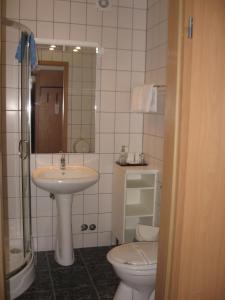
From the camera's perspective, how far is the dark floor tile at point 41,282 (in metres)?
2.50

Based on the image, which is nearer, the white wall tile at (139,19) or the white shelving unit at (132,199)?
the white shelving unit at (132,199)

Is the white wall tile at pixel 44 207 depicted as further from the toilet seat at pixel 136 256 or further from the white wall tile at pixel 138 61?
the white wall tile at pixel 138 61

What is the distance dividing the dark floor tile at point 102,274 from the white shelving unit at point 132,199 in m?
0.30

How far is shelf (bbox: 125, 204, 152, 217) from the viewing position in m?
2.95

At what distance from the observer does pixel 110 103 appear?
3.16m

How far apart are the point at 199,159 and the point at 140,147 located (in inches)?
75.0

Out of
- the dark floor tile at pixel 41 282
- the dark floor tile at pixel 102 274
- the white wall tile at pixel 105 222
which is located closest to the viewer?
the dark floor tile at pixel 41 282

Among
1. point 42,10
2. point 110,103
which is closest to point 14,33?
point 42,10

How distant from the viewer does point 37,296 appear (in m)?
2.40

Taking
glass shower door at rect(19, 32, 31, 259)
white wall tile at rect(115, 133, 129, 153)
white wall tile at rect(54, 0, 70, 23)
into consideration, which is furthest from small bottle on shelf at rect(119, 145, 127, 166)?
white wall tile at rect(54, 0, 70, 23)

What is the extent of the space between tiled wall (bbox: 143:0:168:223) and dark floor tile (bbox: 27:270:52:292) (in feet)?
4.37

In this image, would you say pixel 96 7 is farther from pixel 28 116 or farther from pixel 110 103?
pixel 28 116

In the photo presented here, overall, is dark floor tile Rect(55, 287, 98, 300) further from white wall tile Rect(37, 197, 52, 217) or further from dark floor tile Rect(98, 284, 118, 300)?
white wall tile Rect(37, 197, 52, 217)

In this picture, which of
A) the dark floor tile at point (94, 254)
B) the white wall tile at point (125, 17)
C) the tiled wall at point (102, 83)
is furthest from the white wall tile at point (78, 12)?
the dark floor tile at point (94, 254)
